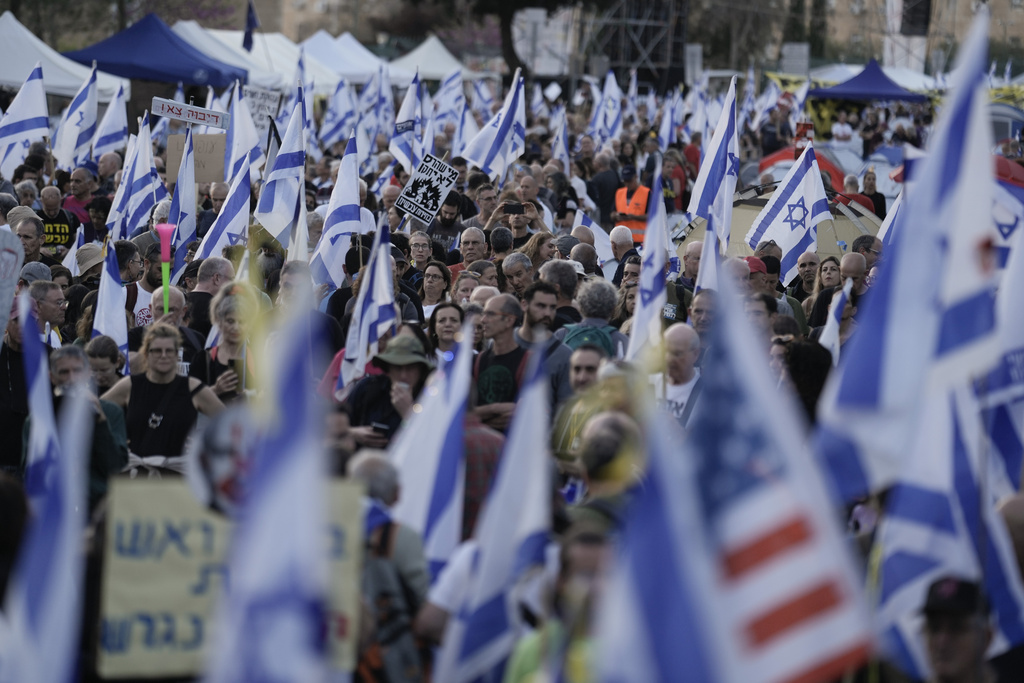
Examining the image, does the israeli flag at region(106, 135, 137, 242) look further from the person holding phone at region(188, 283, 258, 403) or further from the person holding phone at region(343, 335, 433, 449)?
the person holding phone at region(343, 335, 433, 449)

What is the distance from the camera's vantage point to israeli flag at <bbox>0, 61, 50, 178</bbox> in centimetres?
1582

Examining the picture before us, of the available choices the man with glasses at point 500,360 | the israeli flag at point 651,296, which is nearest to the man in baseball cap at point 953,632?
the israeli flag at point 651,296

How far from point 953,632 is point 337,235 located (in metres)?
7.06

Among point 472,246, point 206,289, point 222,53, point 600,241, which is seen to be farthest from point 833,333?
point 222,53

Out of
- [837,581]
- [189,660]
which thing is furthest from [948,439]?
[189,660]

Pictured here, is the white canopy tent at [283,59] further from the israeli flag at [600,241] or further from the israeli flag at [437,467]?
the israeli flag at [437,467]

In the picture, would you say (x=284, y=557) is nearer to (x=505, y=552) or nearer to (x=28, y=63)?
(x=505, y=552)

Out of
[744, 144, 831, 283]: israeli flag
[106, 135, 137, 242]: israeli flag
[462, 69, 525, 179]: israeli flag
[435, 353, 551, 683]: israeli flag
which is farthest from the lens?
[462, 69, 525, 179]: israeli flag

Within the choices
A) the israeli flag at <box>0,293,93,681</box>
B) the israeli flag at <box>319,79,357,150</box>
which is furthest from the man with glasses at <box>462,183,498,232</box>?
the israeli flag at <box>319,79,357,150</box>

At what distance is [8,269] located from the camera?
8.14m

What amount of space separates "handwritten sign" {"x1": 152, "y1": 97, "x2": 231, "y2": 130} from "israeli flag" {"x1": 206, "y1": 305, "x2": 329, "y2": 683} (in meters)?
11.3

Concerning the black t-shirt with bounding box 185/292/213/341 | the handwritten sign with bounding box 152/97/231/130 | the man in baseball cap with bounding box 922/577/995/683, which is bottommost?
the black t-shirt with bounding box 185/292/213/341

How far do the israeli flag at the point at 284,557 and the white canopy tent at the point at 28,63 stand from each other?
21.9 m

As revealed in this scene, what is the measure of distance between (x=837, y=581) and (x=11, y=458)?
554 cm
